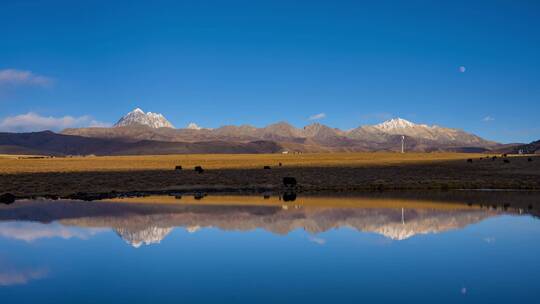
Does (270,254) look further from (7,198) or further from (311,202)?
(7,198)

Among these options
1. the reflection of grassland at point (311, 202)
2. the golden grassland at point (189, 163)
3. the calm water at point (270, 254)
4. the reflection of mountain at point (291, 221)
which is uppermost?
the golden grassland at point (189, 163)

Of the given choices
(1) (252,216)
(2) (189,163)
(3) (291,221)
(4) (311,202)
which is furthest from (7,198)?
(2) (189,163)

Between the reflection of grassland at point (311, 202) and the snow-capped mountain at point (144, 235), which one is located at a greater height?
the reflection of grassland at point (311, 202)

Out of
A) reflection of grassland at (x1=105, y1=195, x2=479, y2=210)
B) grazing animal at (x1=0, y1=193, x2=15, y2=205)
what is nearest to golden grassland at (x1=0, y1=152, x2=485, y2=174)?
grazing animal at (x1=0, y1=193, x2=15, y2=205)

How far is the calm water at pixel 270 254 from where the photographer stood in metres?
13.1

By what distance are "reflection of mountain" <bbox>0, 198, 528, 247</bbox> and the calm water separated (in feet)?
0.29

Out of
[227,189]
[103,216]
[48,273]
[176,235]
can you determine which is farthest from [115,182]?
[48,273]

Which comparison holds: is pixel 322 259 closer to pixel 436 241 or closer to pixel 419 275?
pixel 419 275

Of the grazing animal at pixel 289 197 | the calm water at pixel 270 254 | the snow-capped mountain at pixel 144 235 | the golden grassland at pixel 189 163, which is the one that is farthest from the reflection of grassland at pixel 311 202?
the golden grassland at pixel 189 163

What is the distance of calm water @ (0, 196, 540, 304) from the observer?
13.1 meters

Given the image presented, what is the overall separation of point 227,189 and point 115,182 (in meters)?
11.6

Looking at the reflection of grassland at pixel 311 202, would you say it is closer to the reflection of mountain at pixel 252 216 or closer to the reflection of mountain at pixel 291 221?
the reflection of mountain at pixel 252 216

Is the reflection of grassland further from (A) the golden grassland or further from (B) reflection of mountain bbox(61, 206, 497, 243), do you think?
(A) the golden grassland

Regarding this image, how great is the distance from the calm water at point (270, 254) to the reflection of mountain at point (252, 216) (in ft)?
0.29
